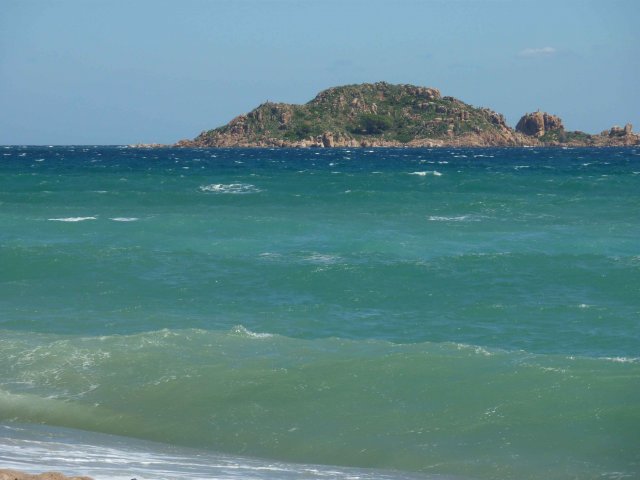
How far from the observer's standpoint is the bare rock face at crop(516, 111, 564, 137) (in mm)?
156625

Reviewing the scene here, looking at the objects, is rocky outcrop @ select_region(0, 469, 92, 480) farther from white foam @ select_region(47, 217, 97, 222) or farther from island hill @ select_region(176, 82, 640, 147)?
island hill @ select_region(176, 82, 640, 147)

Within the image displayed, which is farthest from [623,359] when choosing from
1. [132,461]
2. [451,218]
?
[451,218]

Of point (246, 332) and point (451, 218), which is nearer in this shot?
point (246, 332)

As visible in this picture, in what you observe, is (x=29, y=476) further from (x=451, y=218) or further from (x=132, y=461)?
→ (x=451, y=218)

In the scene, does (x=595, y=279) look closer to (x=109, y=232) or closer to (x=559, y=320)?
(x=559, y=320)

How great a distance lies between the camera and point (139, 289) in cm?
1830

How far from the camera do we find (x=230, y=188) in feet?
140

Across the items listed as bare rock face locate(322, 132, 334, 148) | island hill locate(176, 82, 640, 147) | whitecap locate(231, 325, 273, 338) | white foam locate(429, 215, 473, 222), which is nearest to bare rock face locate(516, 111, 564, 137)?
island hill locate(176, 82, 640, 147)

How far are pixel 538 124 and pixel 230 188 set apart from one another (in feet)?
403

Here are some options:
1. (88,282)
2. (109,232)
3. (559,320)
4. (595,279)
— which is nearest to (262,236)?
(109,232)

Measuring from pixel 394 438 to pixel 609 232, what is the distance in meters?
17.4

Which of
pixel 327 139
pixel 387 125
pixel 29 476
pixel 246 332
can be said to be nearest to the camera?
pixel 29 476

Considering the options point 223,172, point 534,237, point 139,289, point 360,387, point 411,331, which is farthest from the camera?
point 223,172

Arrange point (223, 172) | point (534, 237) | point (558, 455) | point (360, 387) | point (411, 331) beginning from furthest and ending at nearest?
point (223, 172)
point (534, 237)
point (411, 331)
point (360, 387)
point (558, 455)
